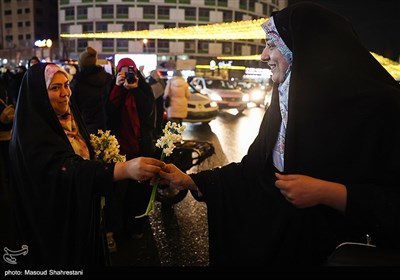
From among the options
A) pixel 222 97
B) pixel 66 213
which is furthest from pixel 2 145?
pixel 222 97

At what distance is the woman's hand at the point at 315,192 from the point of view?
164cm

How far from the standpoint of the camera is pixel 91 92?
213 inches

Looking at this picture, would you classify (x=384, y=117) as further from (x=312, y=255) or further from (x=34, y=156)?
(x=34, y=156)

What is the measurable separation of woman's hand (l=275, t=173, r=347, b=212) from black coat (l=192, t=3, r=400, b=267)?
0.04m

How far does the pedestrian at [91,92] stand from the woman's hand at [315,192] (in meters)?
3.42

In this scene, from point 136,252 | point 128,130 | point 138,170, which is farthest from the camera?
point 128,130

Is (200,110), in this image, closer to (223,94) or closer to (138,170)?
(223,94)

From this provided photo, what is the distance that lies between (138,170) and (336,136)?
104 centimetres

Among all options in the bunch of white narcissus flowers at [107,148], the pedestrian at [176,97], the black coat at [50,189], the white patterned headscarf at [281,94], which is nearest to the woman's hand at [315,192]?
the white patterned headscarf at [281,94]

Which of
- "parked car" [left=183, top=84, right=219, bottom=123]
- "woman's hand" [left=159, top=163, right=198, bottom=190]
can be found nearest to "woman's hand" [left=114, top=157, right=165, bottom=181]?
"woman's hand" [left=159, top=163, right=198, bottom=190]

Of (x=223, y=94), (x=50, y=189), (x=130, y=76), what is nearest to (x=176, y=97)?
(x=130, y=76)

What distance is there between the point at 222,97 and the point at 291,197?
17175mm

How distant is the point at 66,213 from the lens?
7.22 ft

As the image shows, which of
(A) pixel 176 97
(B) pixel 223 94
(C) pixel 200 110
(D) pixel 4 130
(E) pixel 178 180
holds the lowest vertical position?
(C) pixel 200 110
